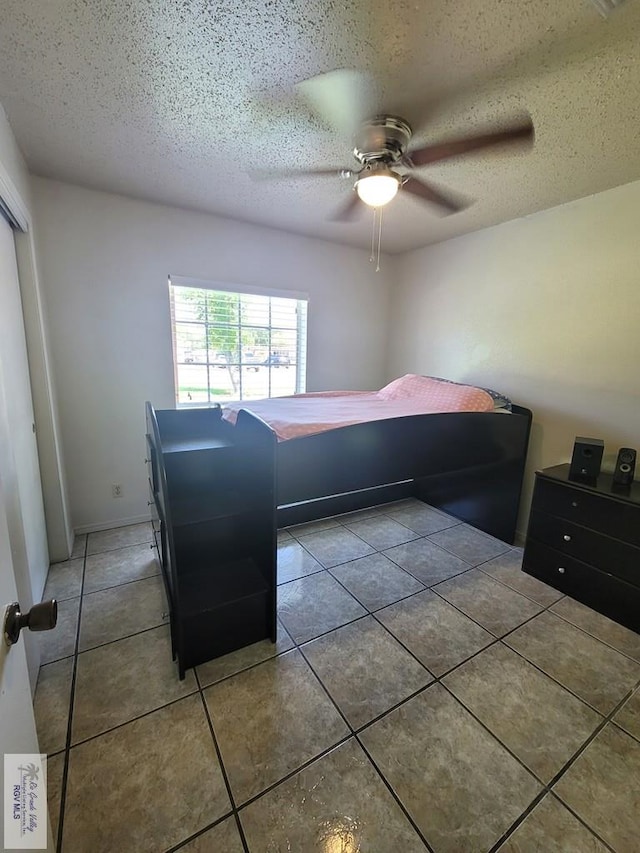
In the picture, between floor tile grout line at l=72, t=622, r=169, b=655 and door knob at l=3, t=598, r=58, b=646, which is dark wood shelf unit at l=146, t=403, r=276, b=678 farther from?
door knob at l=3, t=598, r=58, b=646

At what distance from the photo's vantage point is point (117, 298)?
251cm

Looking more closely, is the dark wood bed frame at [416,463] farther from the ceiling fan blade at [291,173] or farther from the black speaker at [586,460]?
the ceiling fan blade at [291,173]

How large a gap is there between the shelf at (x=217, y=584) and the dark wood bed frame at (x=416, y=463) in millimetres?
395

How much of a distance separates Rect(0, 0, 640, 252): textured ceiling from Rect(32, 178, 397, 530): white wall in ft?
1.06

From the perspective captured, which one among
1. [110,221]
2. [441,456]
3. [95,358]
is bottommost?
[441,456]

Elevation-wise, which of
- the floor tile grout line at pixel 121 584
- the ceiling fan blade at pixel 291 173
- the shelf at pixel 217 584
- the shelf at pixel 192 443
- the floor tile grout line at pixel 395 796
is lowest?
the floor tile grout line at pixel 395 796

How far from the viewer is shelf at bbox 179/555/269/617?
1.54 meters

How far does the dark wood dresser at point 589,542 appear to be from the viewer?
187cm

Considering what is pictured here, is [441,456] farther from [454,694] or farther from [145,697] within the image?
[145,697]

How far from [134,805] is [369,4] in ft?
8.41

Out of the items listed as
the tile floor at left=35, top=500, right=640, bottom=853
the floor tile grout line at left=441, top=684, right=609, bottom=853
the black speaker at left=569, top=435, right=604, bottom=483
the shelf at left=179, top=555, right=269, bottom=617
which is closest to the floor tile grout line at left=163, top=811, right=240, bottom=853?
the tile floor at left=35, top=500, right=640, bottom=853

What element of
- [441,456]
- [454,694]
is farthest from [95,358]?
[454,694]

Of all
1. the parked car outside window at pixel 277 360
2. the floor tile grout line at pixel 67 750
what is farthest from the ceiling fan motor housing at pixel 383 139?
the floor tile grout line at pixel 67 750

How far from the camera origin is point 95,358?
2.51m
